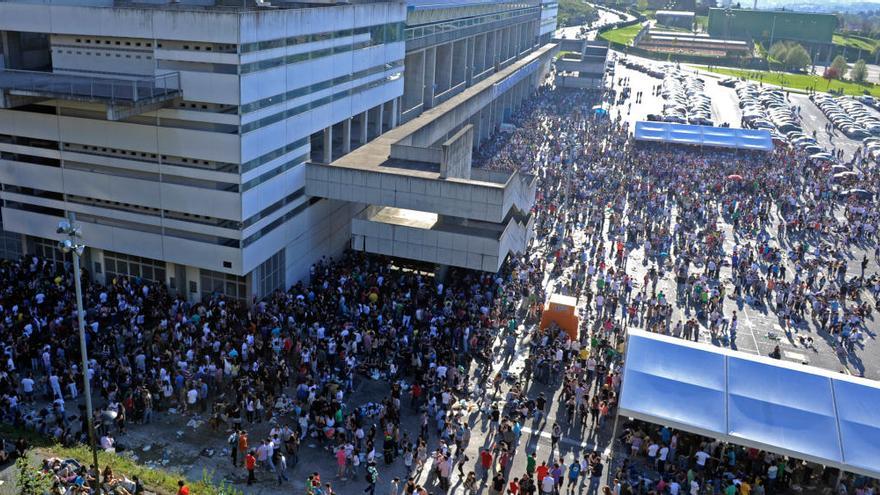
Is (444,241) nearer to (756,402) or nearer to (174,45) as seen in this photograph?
(174,45)

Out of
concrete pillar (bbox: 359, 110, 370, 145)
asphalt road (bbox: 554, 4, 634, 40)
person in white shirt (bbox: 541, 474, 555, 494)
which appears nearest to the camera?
person in white shirt (bbox: 541, 474, 555, 494)

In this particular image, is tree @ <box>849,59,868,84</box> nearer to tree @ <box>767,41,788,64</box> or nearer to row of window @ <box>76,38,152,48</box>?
tree @ <box>767,41,788,64</box>

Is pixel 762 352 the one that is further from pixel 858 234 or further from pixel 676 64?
pixel 676 64

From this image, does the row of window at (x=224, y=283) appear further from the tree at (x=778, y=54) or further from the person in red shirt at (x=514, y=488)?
the tree at (x=778, y=54)

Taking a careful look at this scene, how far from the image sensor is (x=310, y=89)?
96.7 feet

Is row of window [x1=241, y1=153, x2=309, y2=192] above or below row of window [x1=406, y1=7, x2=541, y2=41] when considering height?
below

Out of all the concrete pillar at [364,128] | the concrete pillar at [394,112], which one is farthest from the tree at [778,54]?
the concrete pillar at [364,128]

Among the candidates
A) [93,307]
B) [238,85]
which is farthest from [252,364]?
[238,85]

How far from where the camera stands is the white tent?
1898cm

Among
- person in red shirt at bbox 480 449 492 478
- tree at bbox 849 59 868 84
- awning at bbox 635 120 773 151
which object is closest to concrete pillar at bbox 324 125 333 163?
person in red shirt at bbox 480 449 492 478

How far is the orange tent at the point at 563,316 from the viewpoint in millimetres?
27203

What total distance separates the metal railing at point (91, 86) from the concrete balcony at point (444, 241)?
9.22m

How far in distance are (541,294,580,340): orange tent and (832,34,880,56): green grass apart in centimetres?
14446

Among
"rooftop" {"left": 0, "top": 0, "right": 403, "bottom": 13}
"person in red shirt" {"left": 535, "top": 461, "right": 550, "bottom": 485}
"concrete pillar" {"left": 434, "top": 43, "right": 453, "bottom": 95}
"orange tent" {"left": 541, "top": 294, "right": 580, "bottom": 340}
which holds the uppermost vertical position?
"rooftop" {"left": 0, "top": 0, "right": 403, "bottom": 13}
